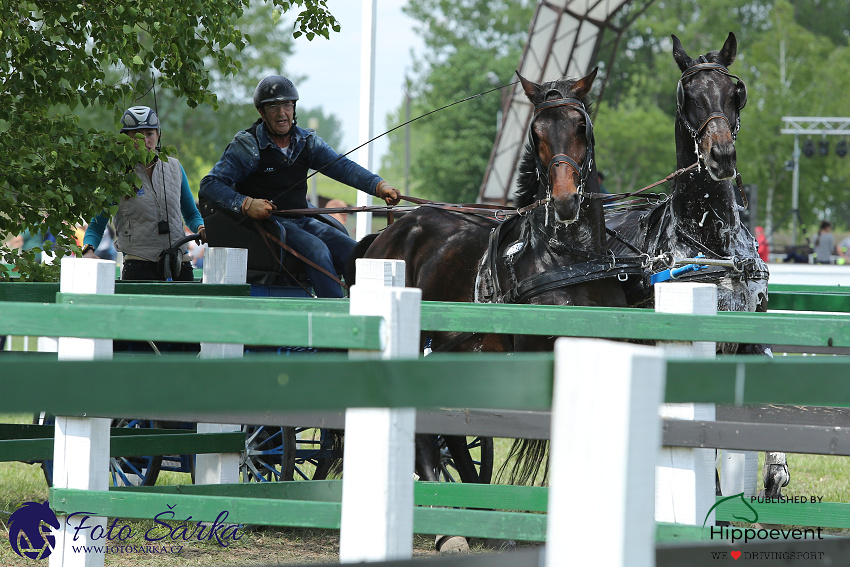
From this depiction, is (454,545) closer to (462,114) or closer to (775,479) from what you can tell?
(775,479)

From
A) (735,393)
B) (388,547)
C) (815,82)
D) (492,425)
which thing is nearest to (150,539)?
(492,425)

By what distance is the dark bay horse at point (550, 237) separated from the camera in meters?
5.24

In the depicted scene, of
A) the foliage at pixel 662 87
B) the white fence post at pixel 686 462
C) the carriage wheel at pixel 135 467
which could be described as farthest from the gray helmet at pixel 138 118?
the foliage at pixel 662 87

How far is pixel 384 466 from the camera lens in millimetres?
2391

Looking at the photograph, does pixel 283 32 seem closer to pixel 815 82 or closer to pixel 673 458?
pixel 815 82

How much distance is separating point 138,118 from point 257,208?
1.08 metres

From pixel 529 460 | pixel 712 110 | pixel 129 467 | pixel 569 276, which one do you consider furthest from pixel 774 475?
pixel 129 467

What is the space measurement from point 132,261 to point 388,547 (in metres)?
5.26

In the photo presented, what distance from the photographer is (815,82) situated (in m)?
39.1

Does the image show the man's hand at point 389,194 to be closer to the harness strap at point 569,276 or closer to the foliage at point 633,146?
the harness strap at point 569,276

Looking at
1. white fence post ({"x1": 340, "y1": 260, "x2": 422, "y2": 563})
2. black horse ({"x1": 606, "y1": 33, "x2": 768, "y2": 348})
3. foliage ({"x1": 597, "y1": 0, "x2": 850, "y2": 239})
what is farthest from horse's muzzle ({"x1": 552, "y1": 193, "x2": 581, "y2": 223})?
foliage ({"x1": 597, "y1": 0, "x2": 850, "y2": 239})

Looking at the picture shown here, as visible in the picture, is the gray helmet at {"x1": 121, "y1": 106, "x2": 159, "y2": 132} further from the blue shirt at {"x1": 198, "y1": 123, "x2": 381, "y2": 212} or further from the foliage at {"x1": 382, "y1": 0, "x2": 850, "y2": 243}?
the foliage at {"x1": 382, "y1": 0, "x2": 850, "y2": 243}

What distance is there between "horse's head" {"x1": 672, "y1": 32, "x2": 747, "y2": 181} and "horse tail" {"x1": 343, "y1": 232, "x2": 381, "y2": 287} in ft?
7.59

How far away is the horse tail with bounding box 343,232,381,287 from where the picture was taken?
6969mm
